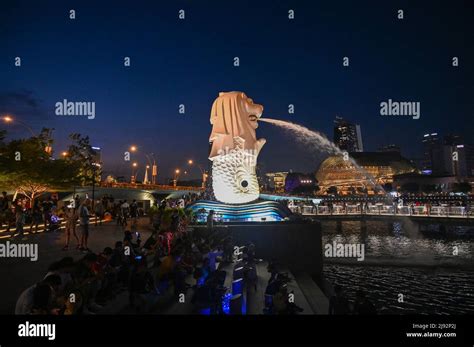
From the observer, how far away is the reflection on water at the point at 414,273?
15.4m

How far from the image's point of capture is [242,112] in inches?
862

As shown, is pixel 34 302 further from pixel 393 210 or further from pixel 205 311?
pixel 393 210

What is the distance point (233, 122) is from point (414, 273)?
1500cm

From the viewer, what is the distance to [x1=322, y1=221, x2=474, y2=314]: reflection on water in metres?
15.4

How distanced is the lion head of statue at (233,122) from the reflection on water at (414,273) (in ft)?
33.4

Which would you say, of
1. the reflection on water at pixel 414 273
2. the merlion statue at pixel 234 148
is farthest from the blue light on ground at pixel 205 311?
the merlion statue at pixel 234 148

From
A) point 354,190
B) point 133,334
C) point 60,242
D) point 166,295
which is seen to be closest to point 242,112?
point 60,242

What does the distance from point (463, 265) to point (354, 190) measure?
323 feet

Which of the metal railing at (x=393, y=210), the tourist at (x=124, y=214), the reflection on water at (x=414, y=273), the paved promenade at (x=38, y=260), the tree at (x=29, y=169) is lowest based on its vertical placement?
the reflection on water at (x=414, y=273)

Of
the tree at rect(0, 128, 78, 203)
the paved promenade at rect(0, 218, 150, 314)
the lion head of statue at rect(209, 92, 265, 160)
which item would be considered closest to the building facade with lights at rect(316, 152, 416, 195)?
the tree at rect(0, 128, 78, 203)

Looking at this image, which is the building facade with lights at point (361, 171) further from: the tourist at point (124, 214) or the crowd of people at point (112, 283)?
the crowd of people at point (112, 283)

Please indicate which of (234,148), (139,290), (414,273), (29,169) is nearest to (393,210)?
(414,273)

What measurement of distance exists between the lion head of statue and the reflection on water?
10174mm

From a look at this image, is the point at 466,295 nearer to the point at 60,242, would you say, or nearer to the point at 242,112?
the point at 242,112
